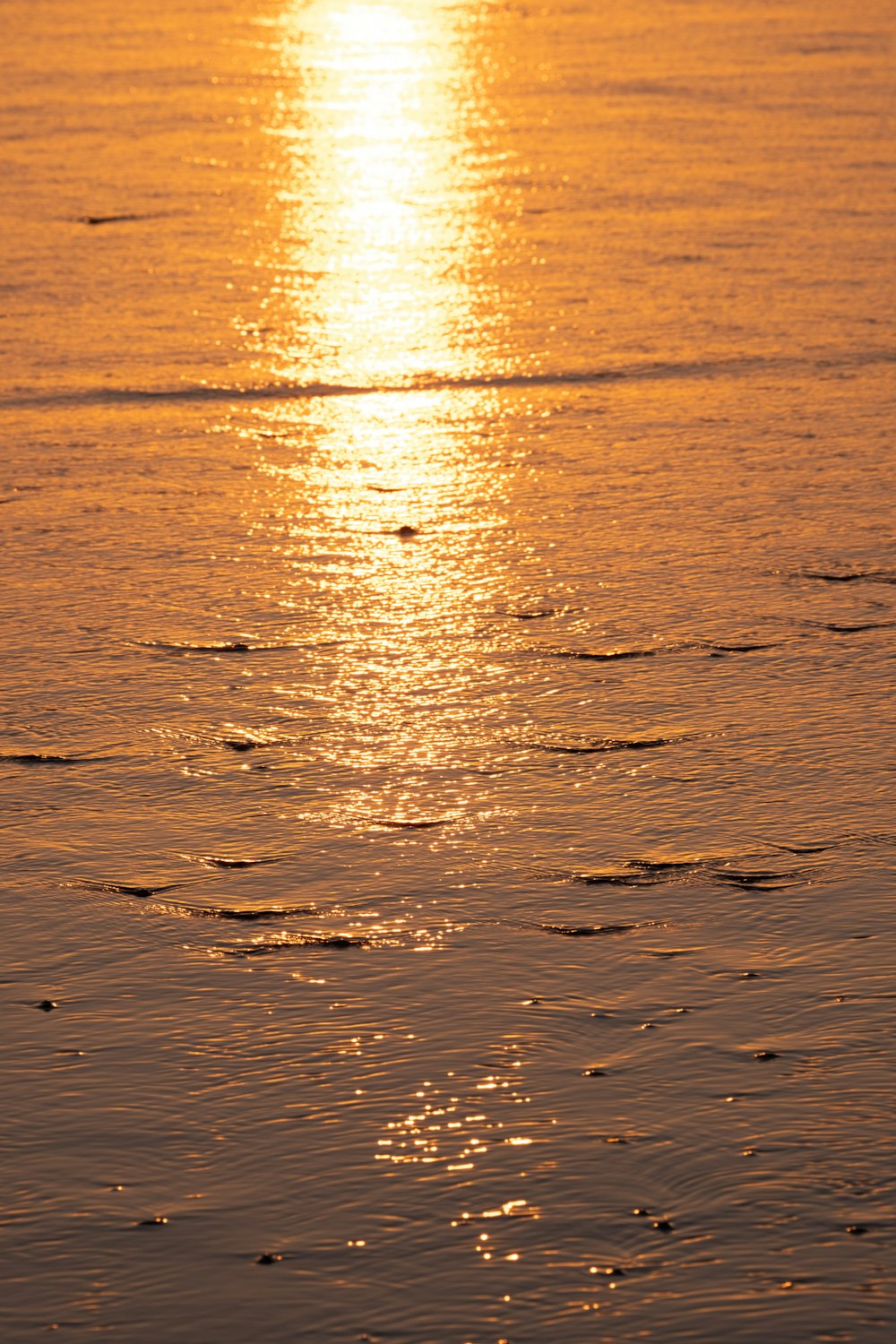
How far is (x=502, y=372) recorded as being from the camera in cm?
427

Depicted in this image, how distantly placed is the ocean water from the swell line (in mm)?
13

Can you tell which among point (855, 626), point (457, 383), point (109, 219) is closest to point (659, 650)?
point (855, 626)

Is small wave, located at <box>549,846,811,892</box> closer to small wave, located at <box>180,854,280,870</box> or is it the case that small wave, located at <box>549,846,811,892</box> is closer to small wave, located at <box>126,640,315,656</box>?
small wave, located at <box>180,854,280,870</box>

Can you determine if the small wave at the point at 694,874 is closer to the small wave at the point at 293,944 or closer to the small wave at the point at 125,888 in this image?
the small wave at the point at 293,944

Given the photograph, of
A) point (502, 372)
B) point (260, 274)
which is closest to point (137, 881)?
point (502, 372)

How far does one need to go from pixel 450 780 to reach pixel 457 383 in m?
1.89

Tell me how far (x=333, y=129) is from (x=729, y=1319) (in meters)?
5.86

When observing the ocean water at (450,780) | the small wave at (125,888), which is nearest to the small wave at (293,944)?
the ocean water at (450,780)

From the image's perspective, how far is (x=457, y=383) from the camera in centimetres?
422

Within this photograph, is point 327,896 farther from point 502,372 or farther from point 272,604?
point 502,372

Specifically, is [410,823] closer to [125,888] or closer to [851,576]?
[125,888]

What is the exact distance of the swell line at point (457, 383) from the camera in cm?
412

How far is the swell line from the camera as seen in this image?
13.5 ft

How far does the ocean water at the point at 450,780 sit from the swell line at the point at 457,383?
0.04ft
